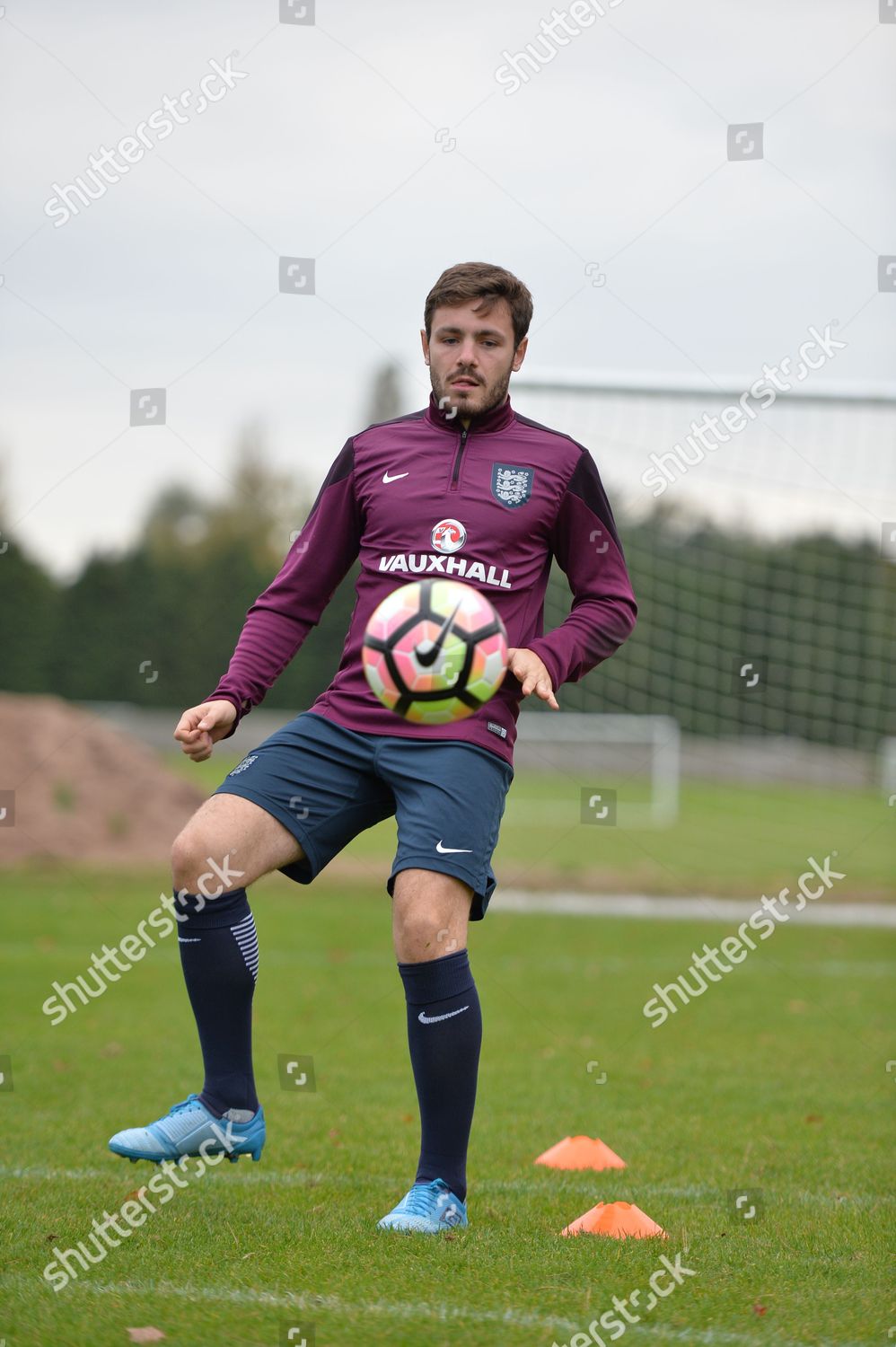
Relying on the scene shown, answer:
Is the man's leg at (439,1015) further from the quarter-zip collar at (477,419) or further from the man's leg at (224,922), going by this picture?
the quarter-zip collar at (477,419)

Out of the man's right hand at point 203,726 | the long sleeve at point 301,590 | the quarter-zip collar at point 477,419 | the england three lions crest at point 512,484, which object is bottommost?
the man's right hand at point 203,726

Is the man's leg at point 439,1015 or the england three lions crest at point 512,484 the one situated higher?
the england three lions crest at point 512,484

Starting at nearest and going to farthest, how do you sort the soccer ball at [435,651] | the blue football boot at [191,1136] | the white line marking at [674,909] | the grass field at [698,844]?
the soccer ball at [435,651] < the blue football boot at [191,1136] < the white line marking at [674,909] < the grass field at [698,844]

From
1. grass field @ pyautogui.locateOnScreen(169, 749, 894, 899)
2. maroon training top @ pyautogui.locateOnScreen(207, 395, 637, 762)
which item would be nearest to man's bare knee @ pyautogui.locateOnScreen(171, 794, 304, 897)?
maroon training top @ pyautogui.locateOnScreen(207, 395, 637, 762)

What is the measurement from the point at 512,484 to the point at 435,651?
0.73 metres

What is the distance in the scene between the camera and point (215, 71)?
714 cm

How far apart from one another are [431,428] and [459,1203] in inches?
80.3

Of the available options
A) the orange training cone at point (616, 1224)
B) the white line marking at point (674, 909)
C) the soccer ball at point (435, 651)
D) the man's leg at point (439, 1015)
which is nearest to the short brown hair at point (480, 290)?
the soccer ball at point (435, 651)

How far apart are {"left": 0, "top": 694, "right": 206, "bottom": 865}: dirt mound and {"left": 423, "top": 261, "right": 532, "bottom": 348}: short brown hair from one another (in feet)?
40.7

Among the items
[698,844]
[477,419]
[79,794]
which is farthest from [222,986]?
[698,844]

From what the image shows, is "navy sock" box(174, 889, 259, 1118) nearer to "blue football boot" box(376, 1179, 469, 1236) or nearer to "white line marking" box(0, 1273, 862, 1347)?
"blue football boot" box(376, 1179, 469, 1236)

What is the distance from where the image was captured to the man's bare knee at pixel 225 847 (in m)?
3.71

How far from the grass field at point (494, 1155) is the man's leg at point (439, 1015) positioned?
26 centimetres

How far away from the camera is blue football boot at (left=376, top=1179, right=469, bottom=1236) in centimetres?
350
